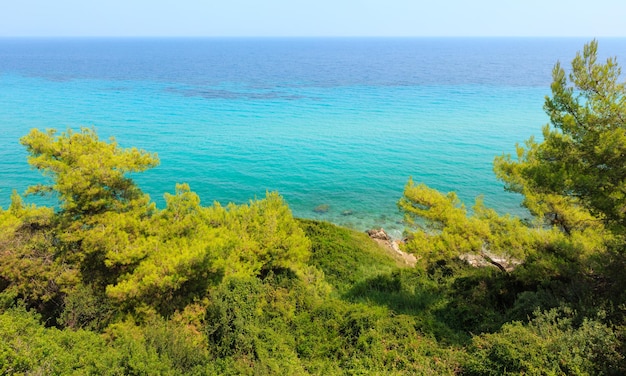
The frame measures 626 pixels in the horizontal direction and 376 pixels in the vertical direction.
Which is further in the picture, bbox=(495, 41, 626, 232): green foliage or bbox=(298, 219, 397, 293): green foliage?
bbox=(298, 219, 397, 293): green foliage

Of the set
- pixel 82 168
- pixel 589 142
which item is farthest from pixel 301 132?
pixel 589 142

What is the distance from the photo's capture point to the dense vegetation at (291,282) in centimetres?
978

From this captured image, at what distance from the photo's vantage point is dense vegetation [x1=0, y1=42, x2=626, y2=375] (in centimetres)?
978

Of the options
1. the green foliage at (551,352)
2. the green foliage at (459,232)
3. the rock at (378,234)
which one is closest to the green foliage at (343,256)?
the rock at (378,234)

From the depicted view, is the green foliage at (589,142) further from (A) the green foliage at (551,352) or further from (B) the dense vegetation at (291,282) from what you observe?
(A) the green foliage at (551,352)

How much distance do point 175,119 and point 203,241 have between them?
41799 mm

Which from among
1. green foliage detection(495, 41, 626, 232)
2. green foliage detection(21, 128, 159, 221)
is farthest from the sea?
green foliage detection(21, 128, 159, 221)

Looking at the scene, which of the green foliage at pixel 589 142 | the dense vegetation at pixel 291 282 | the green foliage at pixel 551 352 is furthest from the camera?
the green foliage at pixel 589 142

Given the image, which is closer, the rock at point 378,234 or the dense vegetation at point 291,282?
the dense vegetation at point 291,282

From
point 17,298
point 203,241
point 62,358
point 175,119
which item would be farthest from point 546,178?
point 175,119

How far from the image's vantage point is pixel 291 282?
14.9 metres

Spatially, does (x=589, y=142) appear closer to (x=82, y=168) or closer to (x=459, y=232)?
(x=459, y=232)

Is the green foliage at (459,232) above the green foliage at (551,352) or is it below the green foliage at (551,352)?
above

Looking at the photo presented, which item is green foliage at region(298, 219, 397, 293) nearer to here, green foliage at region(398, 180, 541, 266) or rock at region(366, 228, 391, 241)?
rock at region(366, 228, 391, 241)
